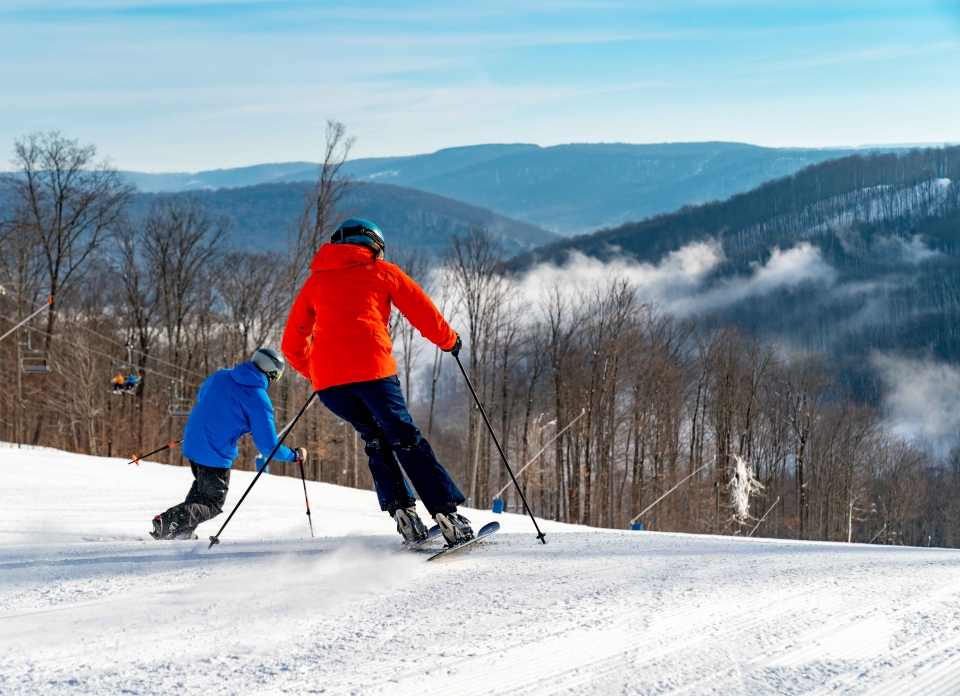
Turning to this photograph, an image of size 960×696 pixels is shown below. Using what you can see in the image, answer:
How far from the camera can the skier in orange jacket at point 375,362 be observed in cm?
449

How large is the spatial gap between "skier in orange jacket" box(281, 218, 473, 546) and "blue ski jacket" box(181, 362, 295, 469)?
60.0 inches

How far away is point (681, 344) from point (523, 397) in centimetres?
1482

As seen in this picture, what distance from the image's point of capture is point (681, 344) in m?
55.4

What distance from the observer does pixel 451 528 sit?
4.47m

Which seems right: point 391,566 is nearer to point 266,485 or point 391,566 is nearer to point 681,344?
point 266,485

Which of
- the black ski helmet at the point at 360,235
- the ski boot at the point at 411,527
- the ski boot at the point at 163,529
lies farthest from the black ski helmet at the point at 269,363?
the ski boot at the point at 411,527

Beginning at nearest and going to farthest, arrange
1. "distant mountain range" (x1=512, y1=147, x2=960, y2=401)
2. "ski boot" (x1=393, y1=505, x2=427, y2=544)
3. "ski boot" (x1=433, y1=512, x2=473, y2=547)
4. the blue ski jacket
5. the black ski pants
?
"ski boot" (x1=433, y1=512, x2=473, y2=547) < "ski boot" (x1=393, y1=505, x2=427, y2=544) < the blue ski jacket < the black ski pants < "distant mountain range" (x1=512, y1=147, x2=960, y2=401)

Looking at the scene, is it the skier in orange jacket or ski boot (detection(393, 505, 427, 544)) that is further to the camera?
ski boot (detection(393, 505, 427, 544))

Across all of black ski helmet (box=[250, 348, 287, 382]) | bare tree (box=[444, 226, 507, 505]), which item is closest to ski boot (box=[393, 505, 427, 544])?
black ski helmet (box=[250, 348, 287, 382])

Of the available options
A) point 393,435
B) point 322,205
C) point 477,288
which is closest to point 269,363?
point 393,435

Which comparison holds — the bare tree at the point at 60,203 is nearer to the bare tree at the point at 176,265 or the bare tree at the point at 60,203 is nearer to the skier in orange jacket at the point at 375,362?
the bare tree at the point at 176,265

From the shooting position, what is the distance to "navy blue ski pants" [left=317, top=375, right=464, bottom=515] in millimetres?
4477

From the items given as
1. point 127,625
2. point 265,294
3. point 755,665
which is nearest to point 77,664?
point 127,625

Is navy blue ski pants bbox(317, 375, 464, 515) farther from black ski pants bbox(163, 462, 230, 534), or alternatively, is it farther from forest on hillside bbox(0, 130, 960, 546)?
forest on hillside bbox(0, 130, 960, 546)
